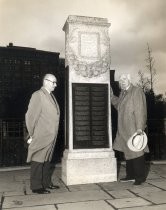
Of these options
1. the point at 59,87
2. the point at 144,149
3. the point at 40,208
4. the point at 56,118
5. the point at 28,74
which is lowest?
the point at 40,208

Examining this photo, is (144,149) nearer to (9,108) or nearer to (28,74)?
(9,108)

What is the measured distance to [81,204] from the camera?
178 inches

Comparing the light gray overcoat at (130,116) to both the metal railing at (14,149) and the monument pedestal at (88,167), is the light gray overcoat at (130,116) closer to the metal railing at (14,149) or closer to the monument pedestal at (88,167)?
the monument pedestal at (88,167)

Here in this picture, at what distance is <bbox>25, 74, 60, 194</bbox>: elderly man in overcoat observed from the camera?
5.46m

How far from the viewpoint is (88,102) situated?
632 centimetres

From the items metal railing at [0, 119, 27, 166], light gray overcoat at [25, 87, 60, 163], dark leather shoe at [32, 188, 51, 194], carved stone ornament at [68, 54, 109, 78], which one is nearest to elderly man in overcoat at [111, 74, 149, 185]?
carved stone ornament at [68, 54, 109, 78]

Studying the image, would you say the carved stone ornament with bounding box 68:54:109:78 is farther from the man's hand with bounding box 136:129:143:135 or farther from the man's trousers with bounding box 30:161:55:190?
the man's trousers with bounding box 30:161:55:190

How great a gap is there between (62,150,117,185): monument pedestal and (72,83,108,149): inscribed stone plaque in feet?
0.57

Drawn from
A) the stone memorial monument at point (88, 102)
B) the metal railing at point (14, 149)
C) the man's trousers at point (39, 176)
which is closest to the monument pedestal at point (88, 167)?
the stone memorial monument at point (88, 102)

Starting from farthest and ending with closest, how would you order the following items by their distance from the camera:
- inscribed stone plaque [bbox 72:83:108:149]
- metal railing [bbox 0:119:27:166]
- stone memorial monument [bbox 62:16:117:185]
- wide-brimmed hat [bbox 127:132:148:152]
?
1. metal railing [bbox 0:119:27:166]
2. inscribed stone plaque [bbox 72:83:108:149]
3. stone memorial monument [bbox 62:16:117:185]
4. wide-brimmed hat [bbox 127:132:148:152]

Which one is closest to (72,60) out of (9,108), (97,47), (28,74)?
(97,47)

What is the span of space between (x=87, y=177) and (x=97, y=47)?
2558mm

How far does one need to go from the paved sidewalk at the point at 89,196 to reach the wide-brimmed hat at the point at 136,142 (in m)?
0.67

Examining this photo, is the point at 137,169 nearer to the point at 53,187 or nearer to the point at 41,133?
the point at 53,187
